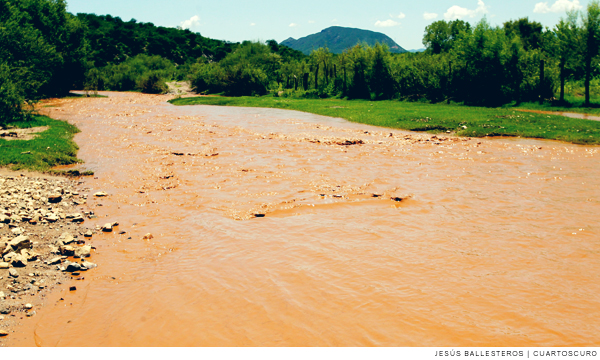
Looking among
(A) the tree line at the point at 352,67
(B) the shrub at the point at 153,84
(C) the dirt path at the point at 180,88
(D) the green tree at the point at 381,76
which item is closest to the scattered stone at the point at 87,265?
(A) the tree line at the point at 352,67

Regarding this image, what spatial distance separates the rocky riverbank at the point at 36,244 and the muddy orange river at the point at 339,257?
9.9 inches

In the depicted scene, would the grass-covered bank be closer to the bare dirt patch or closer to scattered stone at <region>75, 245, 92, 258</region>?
the bare dirt patch

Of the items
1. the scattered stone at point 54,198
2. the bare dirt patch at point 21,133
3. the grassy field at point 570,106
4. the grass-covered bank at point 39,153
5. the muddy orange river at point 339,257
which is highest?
the grassy field at point 570,106

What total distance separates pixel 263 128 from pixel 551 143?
1448cm

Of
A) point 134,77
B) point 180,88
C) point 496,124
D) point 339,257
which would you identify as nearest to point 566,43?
point 496,124

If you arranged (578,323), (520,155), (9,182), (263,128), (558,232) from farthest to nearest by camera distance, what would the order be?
(263,128), (520,155), (9,182), (558,232), (578,323)

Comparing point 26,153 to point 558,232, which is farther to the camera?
point 26,153

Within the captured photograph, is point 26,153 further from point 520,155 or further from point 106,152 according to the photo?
point 520,155

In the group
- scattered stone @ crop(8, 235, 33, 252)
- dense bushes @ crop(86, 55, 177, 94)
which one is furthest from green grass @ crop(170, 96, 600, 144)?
dense bushes @ crop(86, 55, 177, 94)

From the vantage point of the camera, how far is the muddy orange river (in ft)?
16.1

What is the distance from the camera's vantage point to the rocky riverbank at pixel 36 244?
5340mm

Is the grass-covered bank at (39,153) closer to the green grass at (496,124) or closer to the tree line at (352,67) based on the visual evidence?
the tree line at (352,67)

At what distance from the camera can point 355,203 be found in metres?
9.83

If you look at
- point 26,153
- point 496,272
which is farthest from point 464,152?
point 26,153
